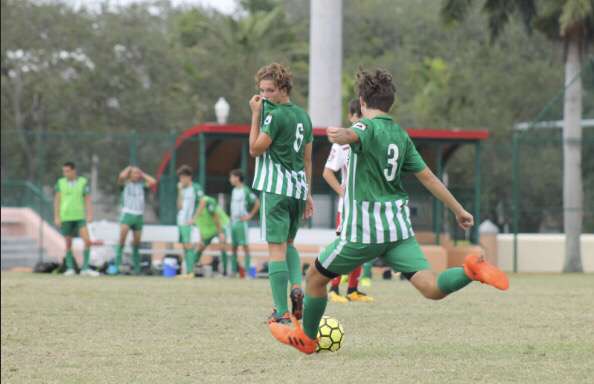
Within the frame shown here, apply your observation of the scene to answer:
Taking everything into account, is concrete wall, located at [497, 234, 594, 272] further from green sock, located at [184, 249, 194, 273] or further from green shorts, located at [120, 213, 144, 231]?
green shorts, located at [120, 213, 144, 231]

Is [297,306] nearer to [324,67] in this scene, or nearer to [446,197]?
[446,197]

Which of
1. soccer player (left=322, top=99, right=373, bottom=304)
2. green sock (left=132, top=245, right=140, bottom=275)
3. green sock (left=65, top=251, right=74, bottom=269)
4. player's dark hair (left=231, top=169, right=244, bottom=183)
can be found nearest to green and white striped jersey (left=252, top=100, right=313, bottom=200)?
soccer player (left=322, top=99, right=373, bottom=304)

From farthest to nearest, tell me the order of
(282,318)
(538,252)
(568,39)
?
(568,39) < (538,252) < (282,318)

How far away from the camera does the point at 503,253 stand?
30516 millimetres

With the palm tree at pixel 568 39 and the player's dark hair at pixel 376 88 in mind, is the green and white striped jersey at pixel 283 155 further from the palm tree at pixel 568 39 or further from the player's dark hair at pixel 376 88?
the palm tree at pixel 568 39

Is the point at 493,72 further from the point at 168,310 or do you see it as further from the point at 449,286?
the point at 449,286

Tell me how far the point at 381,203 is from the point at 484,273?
783mm

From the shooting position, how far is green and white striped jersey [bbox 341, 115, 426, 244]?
798 centimetres

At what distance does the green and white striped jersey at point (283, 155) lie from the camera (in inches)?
400

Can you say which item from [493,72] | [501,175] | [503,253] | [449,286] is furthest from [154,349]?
[493,72]

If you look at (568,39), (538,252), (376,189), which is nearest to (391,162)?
(376,189)

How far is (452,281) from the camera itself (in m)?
8.06

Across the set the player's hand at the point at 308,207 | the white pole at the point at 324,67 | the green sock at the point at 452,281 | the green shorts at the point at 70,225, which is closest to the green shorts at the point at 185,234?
the green shorts at the point at 70,225

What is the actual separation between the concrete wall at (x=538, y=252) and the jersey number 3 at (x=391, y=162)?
22648mm
